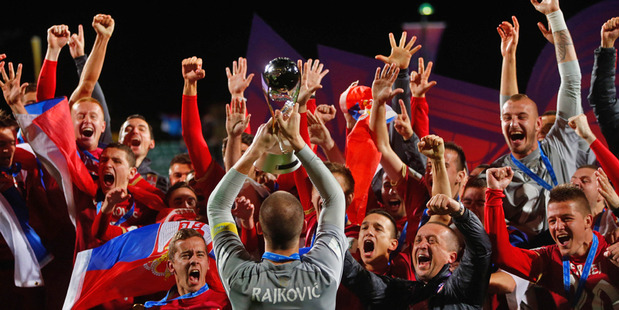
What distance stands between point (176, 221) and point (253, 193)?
604 millimetres

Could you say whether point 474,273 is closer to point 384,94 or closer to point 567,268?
point 567,268

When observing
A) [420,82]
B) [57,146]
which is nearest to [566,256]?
[420,82]

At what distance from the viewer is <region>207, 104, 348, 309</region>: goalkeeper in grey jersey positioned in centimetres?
291

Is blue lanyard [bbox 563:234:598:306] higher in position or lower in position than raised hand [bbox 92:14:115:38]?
lower

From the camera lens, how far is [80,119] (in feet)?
16.8

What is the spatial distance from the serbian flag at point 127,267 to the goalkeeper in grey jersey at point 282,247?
142 centimetres

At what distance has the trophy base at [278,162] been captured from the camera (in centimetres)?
332

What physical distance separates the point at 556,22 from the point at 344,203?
252 centimetres

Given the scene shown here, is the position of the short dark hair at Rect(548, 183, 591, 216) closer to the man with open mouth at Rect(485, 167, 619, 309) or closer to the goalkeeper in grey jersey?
the man with open mouth at Rect(485, 167, 619, 309)

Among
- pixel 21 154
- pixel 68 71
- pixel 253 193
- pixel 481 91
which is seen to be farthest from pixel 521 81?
pixel 68 71

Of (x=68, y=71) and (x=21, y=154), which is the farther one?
(x=68, y=71)

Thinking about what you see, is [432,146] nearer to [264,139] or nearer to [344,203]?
[344,203]

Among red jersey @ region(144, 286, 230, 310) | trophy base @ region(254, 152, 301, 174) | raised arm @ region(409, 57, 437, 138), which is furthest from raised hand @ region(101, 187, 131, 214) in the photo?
raised arm @ region(409, 57, 437, 138)

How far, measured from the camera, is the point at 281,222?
302 cm
